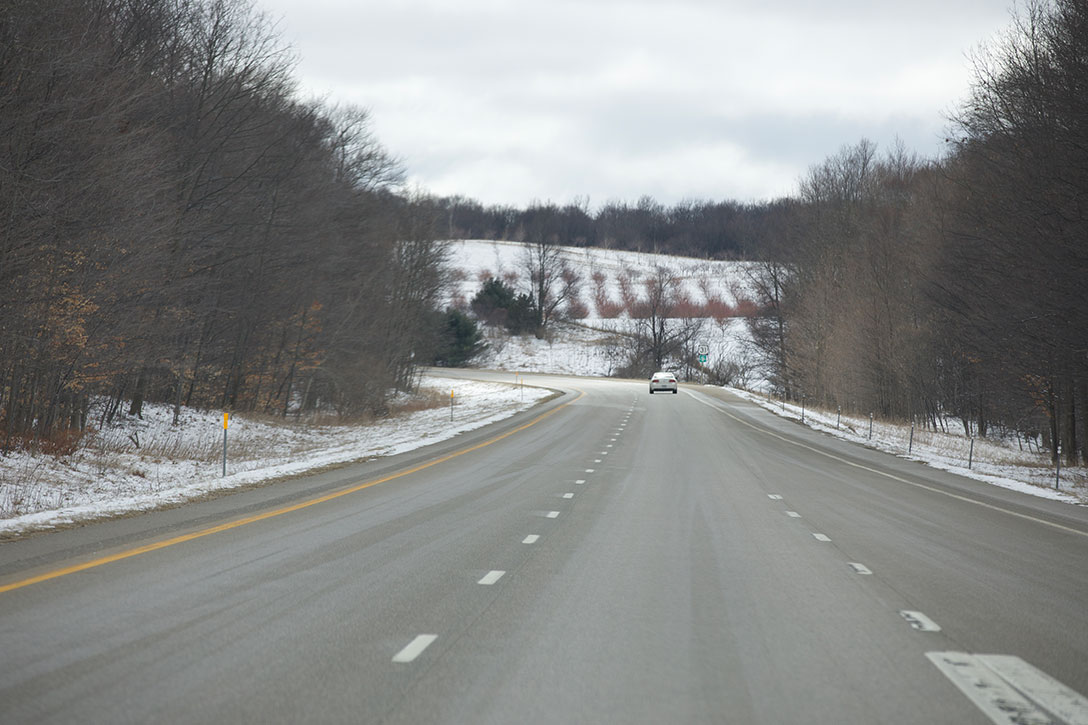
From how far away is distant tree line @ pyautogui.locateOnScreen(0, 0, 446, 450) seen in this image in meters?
15.5

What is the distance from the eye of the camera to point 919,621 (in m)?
6.85

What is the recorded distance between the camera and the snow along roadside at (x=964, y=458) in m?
19.0

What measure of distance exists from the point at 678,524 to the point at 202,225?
1987 centimetres

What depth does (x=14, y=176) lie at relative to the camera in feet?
48.1

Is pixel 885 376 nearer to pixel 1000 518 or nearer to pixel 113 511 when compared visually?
pixel 1000 518

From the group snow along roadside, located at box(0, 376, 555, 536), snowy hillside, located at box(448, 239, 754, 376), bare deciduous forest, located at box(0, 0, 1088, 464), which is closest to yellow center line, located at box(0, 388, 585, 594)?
snow along roadside, located at box(0, 376, 555, 536)

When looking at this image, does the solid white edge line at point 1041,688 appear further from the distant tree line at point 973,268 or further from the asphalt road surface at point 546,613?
the distant tree line at point 973,268

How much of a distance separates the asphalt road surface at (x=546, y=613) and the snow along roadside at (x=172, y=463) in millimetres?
968

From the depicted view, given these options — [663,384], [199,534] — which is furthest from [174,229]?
[663,384]

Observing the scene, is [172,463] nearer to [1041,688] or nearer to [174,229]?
[174,229]

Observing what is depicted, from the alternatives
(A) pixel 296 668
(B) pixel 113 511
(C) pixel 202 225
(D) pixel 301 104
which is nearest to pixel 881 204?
(D) pixel 301 104

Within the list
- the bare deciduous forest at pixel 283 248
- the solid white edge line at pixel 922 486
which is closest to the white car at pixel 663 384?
the bare deciduous forest at pixel 283 248

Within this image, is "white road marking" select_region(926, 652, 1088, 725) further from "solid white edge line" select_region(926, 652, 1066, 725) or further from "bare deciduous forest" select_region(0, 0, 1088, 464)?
"bare deciduous forest" select_region(0, 0, 1088, 464)

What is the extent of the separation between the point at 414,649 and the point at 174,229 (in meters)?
21.5
